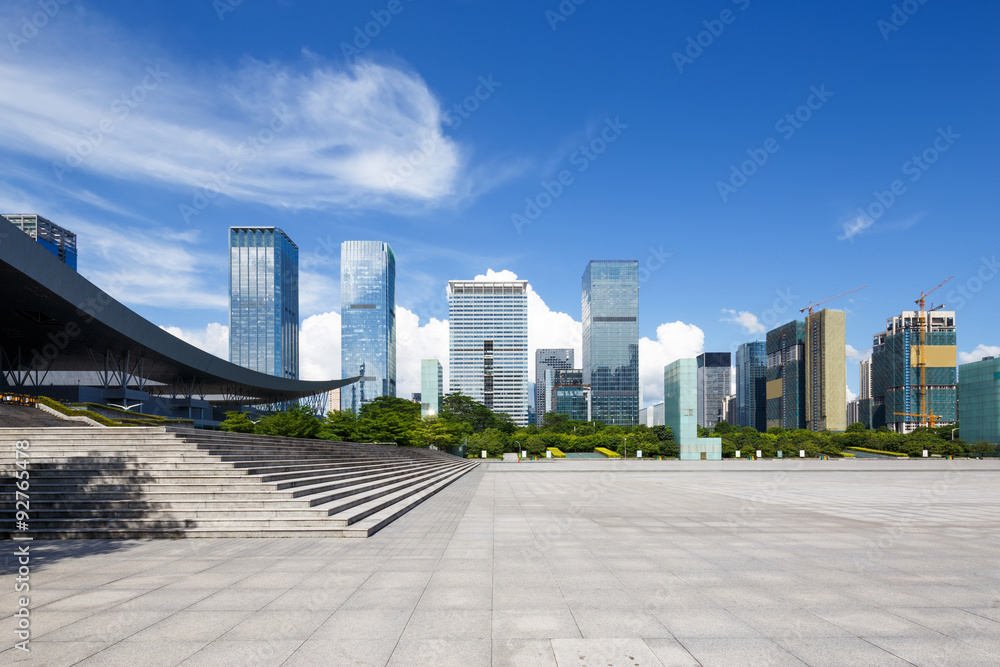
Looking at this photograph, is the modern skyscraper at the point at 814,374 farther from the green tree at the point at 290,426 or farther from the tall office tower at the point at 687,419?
the green tree at the point at 290,426

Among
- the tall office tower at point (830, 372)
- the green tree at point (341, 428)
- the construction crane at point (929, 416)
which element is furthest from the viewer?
the tall office tower at point (830, 372)

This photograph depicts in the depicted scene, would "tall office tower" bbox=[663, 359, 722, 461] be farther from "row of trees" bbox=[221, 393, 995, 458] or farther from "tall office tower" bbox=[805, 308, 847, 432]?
"tall office tower" bbox=[805, 308, 847, 432]

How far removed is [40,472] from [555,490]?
17.5 m

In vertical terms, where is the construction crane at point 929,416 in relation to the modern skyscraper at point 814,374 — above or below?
below

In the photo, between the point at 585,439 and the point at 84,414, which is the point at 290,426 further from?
the point at 585,439

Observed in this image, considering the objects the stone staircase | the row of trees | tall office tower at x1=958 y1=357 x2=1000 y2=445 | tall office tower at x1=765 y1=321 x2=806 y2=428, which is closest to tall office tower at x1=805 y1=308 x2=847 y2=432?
tall office tower at x1=765 y1=321 x2=806 y2=428

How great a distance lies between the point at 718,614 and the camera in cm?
636

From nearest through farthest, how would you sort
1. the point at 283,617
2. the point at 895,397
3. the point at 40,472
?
the point at 283,617 → the point at 40,472 → the point at 895,397

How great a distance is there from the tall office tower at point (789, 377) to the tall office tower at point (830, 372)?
835 centimetres

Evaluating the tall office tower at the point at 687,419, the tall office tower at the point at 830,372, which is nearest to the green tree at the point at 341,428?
the tall office tower at the point at 687,419

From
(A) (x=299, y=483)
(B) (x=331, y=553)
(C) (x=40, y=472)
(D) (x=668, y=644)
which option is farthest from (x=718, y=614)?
(C) (x=40, y=472)

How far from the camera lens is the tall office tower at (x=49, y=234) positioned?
135250 mm

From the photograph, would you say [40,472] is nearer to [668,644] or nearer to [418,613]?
[418,613]

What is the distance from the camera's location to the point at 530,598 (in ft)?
23.1
